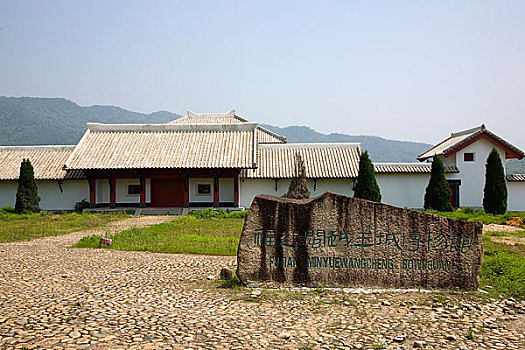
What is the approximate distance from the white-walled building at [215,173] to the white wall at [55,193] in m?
0.06

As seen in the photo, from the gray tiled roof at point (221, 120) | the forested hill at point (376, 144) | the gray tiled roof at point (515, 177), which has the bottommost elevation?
the gray tiled roof at point (515, 177)

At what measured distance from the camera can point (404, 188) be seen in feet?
81.6

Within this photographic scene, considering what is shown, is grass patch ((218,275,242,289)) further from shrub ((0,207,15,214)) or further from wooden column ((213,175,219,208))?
shrub ((0,207,15,214))

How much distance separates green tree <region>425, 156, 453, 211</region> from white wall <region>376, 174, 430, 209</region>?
78.9 inches

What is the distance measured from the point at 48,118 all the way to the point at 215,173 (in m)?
135

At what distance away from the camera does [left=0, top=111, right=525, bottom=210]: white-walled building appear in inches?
939

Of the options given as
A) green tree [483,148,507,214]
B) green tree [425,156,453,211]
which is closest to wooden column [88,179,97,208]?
green tree [425,156,453,211]

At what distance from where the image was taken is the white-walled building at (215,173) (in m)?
23.9

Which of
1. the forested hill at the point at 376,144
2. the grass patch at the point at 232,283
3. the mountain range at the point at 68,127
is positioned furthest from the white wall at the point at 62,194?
the forested hill at the point at 376,144

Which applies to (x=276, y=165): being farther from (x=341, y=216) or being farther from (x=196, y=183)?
(x=341, y=216)

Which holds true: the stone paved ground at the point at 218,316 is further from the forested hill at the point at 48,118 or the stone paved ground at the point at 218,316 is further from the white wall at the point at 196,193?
the forested hill at the point at 48,118

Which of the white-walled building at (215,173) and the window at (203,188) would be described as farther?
the window at (203,188)

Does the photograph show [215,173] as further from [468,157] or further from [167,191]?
[468,157]

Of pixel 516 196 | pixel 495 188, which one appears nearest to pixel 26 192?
pixel 495 188
